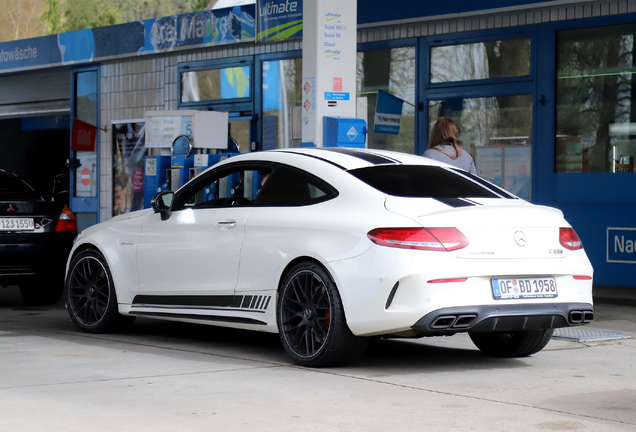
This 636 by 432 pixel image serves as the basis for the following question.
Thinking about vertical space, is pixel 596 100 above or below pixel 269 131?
above

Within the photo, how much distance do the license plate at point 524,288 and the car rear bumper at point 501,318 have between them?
63 mm

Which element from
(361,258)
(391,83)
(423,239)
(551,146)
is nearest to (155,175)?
(391,83)

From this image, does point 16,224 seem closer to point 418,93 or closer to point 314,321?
point 314,321

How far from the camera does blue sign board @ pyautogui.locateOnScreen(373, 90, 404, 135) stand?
14.6 metres

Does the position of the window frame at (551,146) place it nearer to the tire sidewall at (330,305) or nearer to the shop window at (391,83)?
the shop window at (391,83)

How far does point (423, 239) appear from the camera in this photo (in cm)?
582

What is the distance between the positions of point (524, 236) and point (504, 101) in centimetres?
779

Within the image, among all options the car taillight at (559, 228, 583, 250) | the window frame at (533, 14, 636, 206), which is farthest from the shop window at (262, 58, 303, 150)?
the car taillight at (559, 228, 583, 250)

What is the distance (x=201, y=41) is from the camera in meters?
17.7

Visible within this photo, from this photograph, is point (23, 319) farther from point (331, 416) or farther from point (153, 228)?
point (331, 416)

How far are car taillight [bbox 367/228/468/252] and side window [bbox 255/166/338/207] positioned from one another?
658mm

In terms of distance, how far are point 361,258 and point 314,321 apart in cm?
60

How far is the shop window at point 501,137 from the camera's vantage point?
525 inches

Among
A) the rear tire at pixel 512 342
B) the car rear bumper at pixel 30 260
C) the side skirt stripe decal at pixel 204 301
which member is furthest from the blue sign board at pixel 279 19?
the rear tire at pixel 512 342
